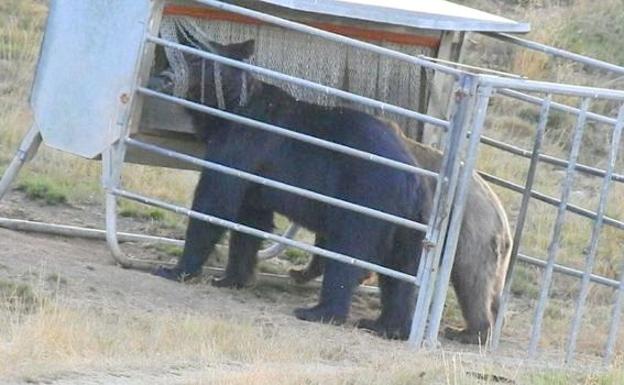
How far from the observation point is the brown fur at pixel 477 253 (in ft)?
34.7

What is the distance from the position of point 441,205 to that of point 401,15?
140 centimetres

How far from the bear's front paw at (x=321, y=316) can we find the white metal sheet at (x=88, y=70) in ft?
5.32

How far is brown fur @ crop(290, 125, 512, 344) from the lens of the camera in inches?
416

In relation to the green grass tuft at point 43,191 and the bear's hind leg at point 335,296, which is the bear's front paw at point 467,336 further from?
the green grass tuft at point 43,191

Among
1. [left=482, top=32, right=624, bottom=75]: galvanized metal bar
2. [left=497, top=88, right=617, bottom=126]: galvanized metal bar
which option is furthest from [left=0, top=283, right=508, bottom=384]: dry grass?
[left=482, top=32, right=624, bottom=75]: galvanized metal bar

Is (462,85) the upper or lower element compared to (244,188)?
upper

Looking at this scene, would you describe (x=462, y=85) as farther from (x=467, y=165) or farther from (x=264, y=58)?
(x=264, y=58)

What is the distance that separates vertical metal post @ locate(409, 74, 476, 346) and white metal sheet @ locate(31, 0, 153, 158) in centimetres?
207

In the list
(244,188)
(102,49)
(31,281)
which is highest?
(102,49)

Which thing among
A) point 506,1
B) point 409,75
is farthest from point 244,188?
point 506,1

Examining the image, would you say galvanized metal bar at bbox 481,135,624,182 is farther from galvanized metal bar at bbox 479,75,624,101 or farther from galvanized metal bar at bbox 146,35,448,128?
galvanized metal bar at bbox 146,35,448,128

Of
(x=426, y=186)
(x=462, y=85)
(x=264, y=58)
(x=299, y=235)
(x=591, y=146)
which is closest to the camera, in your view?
(x=462, y=85)

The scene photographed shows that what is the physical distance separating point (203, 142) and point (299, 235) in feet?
7.54

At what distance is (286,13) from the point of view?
10961 mm
